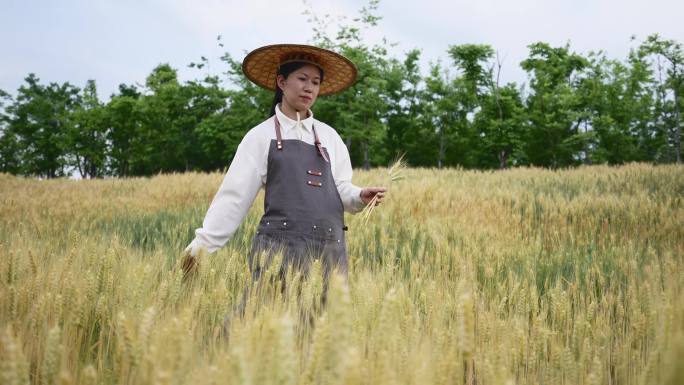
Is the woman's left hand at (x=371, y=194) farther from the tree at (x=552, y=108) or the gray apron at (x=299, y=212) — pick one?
the tree at (x=552, y=108)

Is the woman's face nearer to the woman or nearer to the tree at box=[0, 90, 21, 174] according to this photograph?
the woman

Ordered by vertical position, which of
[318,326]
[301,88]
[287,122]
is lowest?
[318,326]

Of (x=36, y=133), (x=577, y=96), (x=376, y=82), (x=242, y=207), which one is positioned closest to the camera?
(x=242, y=207)

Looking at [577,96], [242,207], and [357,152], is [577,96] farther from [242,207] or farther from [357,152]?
[242,207]

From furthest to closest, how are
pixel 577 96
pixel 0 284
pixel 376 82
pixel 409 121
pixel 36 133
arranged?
pixel 36 133 → pixel 409 121 → pixel 577 96 → pixel 376 82 → pixel 0 284

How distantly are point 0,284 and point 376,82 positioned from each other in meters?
30.3

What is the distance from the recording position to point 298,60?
3.03m

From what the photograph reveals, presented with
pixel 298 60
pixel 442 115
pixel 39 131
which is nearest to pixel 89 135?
pixel 39 131

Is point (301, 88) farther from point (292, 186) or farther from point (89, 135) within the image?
point (89, 135)

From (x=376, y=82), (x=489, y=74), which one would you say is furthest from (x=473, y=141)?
(x=376, y=82)

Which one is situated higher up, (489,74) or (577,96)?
(489,74)

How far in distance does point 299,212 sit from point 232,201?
40 centimetres

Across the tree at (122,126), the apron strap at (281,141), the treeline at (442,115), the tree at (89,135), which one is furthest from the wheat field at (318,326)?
the tree at (89,135)

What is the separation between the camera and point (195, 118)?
40.7 meters
